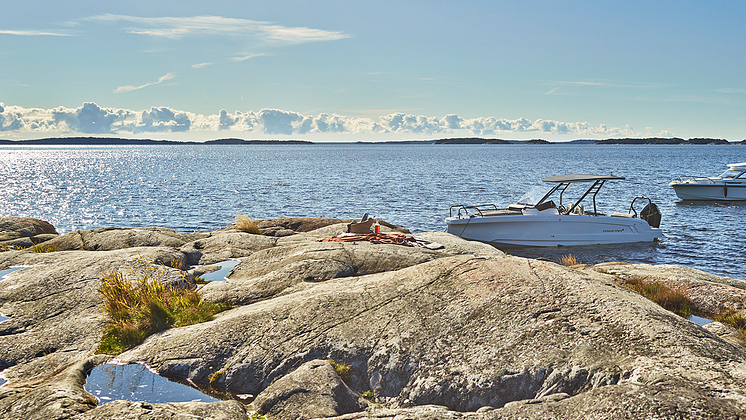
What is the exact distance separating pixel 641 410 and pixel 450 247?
1024 centimetres

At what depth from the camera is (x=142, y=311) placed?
24.7 feet

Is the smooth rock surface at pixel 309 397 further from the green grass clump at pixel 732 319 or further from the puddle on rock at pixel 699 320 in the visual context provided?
the puddle on rock at pixel 699 320

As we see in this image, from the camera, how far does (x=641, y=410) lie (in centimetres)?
385

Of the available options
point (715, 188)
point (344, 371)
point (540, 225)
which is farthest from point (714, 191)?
point (344, 371)

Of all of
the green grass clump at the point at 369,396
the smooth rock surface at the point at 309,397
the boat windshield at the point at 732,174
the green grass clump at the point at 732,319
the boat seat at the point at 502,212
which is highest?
the boat windshield at the point at 732,174

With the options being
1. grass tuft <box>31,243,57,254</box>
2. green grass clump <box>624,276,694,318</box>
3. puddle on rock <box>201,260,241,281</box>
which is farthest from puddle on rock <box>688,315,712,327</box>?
grass tuft <box>31,243,57,254</box>

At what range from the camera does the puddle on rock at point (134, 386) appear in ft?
18.2

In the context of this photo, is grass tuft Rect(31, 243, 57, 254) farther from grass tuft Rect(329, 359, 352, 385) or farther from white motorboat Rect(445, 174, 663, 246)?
white motorboat Rect(445, 174, 663, 246)

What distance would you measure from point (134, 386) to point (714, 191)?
43910 mm

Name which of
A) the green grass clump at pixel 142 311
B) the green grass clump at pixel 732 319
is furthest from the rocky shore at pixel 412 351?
the green grass clump at pixel 732 319

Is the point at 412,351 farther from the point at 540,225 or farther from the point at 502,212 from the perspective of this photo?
the point at 540,225

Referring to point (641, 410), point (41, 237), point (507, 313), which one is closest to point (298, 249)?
point (507, 313)

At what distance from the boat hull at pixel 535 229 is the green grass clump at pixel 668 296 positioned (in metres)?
10.4

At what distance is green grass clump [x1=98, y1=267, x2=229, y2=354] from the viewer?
709 cm
